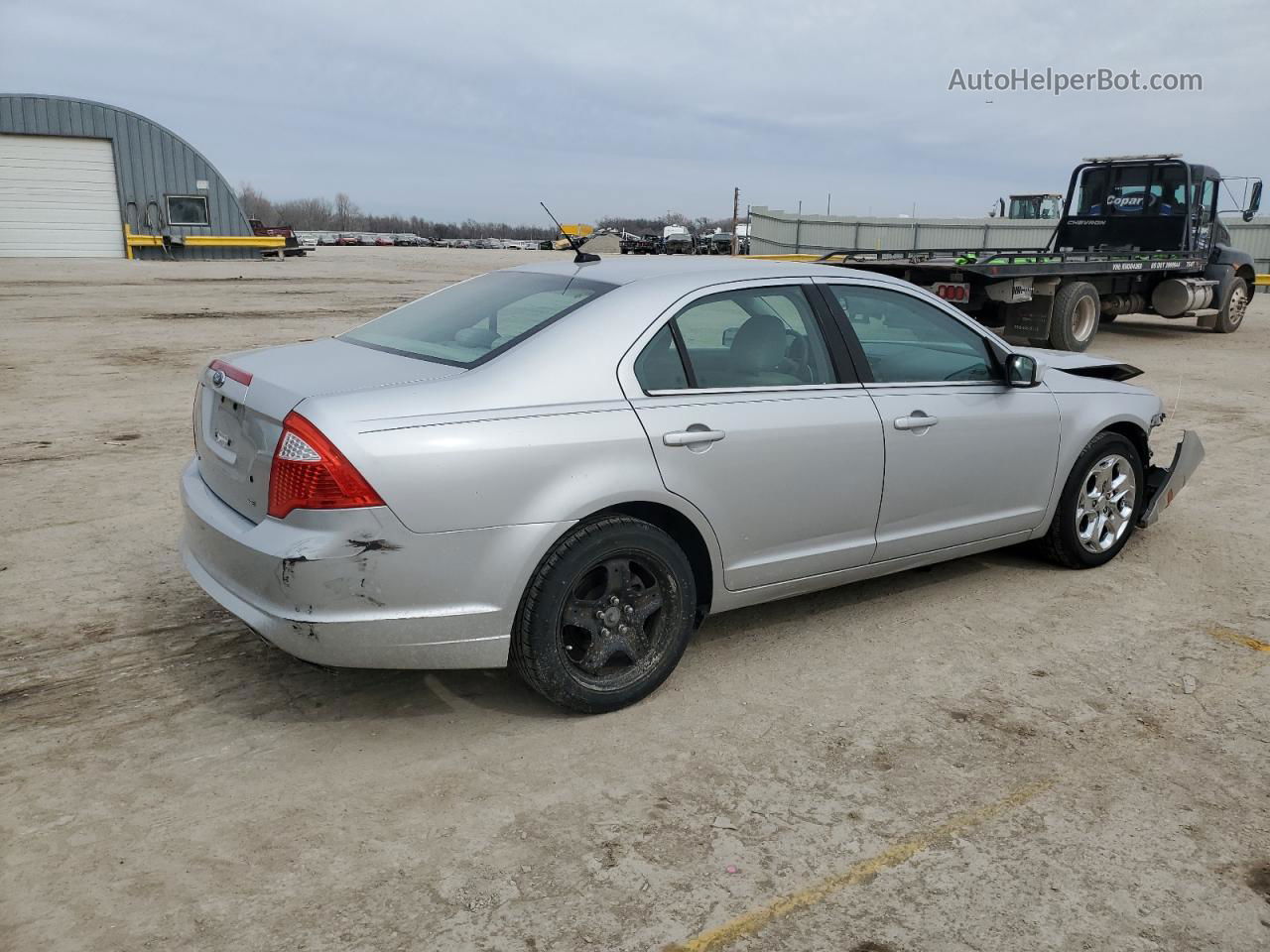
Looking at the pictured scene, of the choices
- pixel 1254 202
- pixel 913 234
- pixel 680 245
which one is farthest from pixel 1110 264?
pixel 680 245

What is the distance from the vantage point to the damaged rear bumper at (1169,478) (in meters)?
5.52

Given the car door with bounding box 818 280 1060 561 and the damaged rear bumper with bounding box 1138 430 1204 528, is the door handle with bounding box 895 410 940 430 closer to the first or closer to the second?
the car door with bounding box 818 280 1060 561

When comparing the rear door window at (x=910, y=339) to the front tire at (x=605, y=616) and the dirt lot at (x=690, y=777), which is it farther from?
the front tire at (x=605, y=616)

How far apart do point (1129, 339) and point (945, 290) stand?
543 cm

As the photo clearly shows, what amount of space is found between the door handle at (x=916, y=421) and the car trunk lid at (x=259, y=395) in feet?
6.02

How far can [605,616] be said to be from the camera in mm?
3602

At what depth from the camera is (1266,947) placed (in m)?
2.57

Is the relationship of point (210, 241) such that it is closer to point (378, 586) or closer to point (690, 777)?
point (378, 586)

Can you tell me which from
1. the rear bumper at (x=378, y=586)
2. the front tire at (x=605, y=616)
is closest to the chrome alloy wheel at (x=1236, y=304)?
the front tire at (x=605, y=616)

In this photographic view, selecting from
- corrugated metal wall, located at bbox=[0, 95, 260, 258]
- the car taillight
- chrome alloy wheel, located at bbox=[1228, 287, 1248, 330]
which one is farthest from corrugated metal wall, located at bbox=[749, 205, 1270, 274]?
the car taillight

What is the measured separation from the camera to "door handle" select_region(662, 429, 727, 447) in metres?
3.64

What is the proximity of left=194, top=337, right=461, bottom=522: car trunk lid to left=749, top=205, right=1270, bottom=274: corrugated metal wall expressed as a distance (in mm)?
31856

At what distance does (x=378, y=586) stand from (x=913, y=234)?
119 ft

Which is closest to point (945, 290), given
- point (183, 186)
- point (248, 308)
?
point (248, 308)
